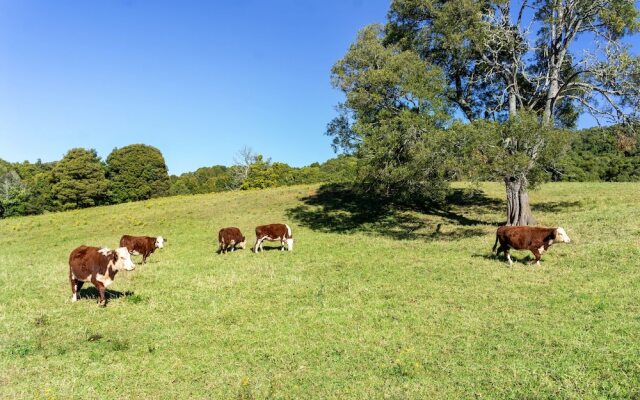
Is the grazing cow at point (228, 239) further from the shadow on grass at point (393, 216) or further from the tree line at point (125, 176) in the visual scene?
the tree line at point (125, 176)

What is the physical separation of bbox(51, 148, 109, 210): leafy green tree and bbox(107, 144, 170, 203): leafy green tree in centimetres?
473

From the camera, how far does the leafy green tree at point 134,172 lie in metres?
67.8

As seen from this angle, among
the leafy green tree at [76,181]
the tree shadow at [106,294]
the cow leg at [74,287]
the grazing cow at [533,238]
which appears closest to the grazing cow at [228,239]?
the tree shadow at [106,294]

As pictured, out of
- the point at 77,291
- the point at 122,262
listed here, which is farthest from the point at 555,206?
the point at 77,291

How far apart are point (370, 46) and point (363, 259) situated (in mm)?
14333

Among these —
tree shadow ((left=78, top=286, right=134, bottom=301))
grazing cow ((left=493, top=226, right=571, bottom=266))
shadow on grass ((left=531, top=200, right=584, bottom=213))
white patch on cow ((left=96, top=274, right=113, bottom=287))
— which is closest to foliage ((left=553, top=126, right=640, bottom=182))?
shadow on grass ((left=531, top=200, right=584, bottom=213))

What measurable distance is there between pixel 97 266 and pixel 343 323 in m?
7.92

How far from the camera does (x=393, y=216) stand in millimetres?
31922

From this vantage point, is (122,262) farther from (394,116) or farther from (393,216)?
(393,216)

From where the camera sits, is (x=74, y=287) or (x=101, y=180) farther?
(x=101, y=180)

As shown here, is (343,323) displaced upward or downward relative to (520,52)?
downward

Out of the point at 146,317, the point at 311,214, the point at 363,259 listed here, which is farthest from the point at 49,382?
the point at 311,214

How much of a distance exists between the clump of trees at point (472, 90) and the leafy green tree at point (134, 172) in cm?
5069

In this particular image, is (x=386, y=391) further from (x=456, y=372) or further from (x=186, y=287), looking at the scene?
(x=186, y=287)
